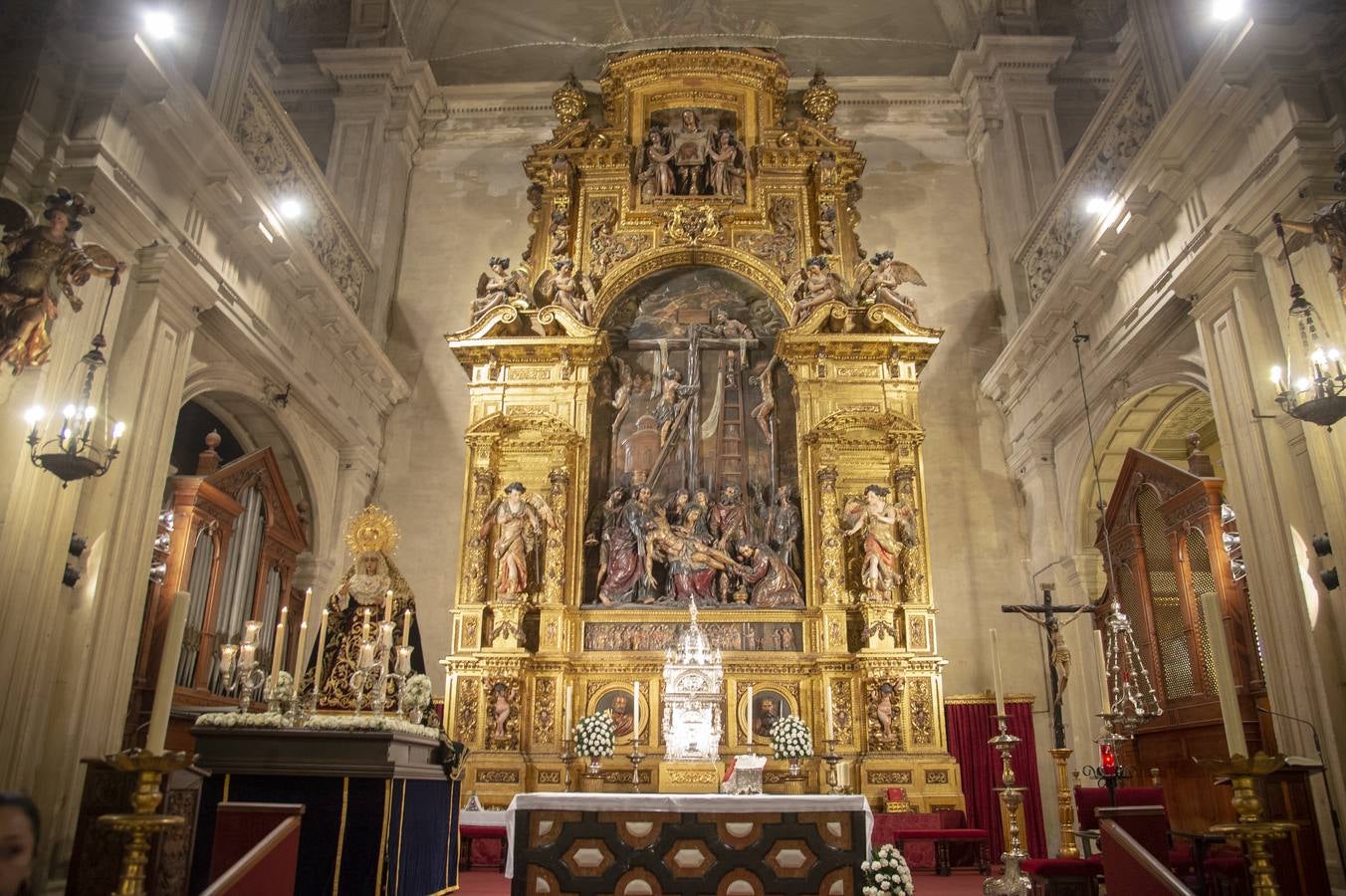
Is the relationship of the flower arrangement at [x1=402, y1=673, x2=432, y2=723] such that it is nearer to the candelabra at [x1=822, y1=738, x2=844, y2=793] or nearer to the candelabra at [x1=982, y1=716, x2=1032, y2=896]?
the candelabra at [x1=982, y1=716, x2=1032, y2=896]

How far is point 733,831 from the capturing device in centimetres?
623

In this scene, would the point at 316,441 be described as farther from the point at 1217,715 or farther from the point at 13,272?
the point at 1217,715

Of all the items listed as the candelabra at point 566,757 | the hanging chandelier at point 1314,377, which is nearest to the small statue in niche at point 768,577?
the candelabra at point 566,757

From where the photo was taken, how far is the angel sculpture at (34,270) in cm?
606

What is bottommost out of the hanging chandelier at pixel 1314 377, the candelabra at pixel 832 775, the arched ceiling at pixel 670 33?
the candelabra at pixel 832 775

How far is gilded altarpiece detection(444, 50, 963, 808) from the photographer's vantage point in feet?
35.7

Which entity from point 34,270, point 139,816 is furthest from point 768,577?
point 139,816

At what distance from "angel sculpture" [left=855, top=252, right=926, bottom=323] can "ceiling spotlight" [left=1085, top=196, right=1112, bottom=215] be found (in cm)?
246

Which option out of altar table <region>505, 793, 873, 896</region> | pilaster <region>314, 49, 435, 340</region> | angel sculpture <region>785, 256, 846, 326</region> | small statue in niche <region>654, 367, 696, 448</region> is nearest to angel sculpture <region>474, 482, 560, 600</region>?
small statue in niche <region>654, 367, 696, 448</region>

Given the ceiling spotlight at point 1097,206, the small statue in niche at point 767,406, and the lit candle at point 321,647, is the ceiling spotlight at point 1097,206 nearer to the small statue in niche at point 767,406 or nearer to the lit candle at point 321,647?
the small statue in niche at point 767,406

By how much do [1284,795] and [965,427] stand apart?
7.53 meters

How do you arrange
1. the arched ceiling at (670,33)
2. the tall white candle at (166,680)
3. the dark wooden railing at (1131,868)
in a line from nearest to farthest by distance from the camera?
the tall white candle at (166,680), the dark wooden railing at (1131,868), the arched ceiling at (670,33)

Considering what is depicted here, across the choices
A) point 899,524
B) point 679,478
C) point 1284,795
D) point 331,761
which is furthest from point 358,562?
point 1284,795

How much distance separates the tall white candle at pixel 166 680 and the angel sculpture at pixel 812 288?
9246 millimetres
